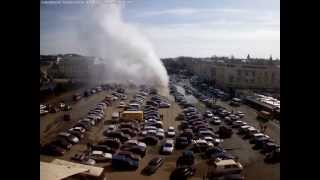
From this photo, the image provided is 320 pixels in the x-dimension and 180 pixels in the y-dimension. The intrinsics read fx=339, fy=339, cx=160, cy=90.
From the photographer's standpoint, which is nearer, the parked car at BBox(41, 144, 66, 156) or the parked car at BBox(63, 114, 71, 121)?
the parked car at BBox(41, 144, 66, 156)

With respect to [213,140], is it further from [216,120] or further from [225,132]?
[216,120]

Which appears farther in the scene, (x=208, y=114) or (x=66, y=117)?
(x=208, y=114)

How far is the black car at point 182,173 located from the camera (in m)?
2.68

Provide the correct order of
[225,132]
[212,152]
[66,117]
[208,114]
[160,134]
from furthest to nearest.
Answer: [208,114]
[66,117]
[225,132]
[160,134]
[212,152]

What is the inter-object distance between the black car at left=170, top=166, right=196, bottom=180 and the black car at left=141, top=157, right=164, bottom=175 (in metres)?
0.16

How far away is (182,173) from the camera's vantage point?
8.89 feet

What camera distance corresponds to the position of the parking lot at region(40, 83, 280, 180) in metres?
2.79

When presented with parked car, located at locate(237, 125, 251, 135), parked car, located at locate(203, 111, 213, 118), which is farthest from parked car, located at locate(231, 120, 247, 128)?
parked car, located at locate(203, 111, 213, 118)

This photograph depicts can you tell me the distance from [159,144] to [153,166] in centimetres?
71

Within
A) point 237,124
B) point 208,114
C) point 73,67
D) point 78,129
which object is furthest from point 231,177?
point 73,67

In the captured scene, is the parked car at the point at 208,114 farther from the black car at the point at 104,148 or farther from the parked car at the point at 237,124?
the black car at the point at 104,148

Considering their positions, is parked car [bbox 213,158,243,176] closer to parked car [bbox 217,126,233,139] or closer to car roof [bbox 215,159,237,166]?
car roof [bbox 215,159,237,166]
